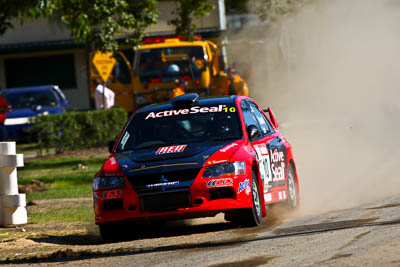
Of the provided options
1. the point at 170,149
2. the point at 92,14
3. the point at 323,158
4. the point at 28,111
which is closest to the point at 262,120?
the point at 170,149

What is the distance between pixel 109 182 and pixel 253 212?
1.51m

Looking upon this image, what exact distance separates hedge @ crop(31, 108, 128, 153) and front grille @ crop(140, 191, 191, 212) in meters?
16.0

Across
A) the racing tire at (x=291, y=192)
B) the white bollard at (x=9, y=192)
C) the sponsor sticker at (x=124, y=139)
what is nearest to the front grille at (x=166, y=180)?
the sponsor sticker at (x=124, y=139)

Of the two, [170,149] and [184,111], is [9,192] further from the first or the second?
[170,149]

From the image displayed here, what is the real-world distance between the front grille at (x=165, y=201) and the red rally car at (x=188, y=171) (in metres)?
0.01

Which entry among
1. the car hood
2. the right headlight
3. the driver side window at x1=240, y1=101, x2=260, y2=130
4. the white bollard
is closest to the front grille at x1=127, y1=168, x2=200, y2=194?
the driver side window at x1=240, y1=101, x2=260, y2=130

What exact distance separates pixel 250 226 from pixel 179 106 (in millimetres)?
1938

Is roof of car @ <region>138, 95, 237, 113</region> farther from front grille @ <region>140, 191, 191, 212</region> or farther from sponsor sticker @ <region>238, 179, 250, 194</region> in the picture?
front grille @ <region>140, 191, 191, 212</region>

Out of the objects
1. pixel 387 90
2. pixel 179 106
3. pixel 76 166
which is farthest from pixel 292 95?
pixel 179 106

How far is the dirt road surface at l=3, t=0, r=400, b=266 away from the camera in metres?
8.39

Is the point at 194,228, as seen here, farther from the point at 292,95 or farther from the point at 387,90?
the point at 292,95

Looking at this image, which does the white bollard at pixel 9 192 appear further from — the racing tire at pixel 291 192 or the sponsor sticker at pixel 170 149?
the racing tire at pixel 291 192

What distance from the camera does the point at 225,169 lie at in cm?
996

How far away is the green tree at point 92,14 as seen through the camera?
52.0ft
